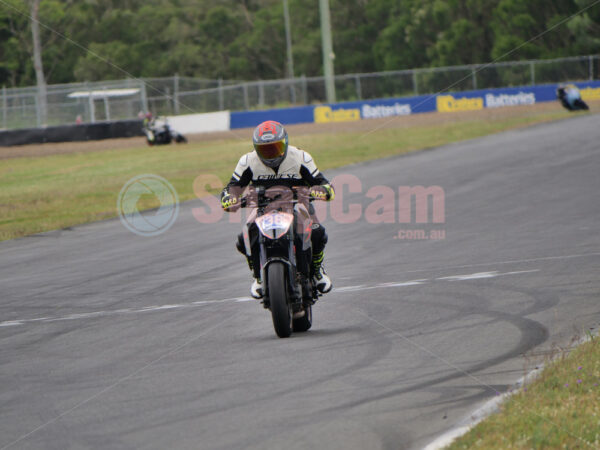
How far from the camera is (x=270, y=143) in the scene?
25.9 feet

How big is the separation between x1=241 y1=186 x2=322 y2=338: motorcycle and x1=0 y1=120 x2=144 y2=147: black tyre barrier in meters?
35.1

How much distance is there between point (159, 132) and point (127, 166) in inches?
348

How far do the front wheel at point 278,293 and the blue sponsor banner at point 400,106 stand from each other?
119ft

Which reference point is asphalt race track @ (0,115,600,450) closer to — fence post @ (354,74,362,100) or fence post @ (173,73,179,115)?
fence post @ (173,73,179,115)

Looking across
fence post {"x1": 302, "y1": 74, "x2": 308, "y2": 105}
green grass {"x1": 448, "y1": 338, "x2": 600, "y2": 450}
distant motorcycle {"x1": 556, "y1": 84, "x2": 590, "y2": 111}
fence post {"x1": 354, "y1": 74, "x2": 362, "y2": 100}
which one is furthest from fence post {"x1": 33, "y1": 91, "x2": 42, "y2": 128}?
green grass {"x1": 448, "y1": 338, "x2": 600, "y2": 450}

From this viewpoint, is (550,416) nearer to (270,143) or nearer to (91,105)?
(270,143)

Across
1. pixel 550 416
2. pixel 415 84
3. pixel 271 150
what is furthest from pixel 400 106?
pixel 550 416

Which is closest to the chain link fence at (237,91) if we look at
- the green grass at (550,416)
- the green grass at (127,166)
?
the green grass at (127,166)

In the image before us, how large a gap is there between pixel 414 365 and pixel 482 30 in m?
63.7

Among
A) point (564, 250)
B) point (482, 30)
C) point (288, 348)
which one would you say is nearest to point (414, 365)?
point (288, 348)

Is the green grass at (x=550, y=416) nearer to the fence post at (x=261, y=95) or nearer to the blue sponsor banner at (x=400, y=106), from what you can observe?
the blue sponsor banner at (x=400, y=106)

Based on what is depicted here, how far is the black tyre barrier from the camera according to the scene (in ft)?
134

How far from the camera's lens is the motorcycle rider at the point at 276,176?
26.2 feet

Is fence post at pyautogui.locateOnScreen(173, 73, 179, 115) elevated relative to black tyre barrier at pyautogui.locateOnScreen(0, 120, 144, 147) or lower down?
elevated
